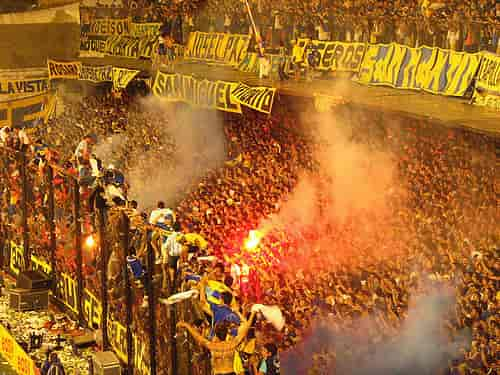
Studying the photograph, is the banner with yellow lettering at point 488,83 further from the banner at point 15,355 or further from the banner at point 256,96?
the banner at point 15,355

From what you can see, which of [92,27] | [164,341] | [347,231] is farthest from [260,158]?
[164,341]

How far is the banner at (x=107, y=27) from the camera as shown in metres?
23.2

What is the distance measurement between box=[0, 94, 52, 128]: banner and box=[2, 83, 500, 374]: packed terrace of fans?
637 centimetres

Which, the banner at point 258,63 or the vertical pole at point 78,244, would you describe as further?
the banner at point 258,63

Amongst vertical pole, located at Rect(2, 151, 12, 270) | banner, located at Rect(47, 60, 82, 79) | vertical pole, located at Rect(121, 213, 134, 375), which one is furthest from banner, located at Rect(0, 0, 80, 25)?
vertical pole, located at Rect(121, 213, 134, 375)

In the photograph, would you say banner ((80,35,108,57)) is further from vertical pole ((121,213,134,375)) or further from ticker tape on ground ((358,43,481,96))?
vertical pole ((121,213,134,375))

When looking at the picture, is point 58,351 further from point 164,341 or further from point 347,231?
point 347,231

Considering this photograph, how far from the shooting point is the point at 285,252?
1773 cm

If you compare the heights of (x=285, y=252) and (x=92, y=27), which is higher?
(x=92, y=27)

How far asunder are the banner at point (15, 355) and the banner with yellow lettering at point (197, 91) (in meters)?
7.61

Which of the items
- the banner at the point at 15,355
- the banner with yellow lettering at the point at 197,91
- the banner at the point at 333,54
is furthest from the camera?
the banner with yellow lettering at the point at 197,91

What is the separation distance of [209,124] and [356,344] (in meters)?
8.98

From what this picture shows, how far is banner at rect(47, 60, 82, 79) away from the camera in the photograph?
24359mm

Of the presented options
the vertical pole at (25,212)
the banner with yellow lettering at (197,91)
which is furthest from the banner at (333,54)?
the vertical pole at (25,212)
